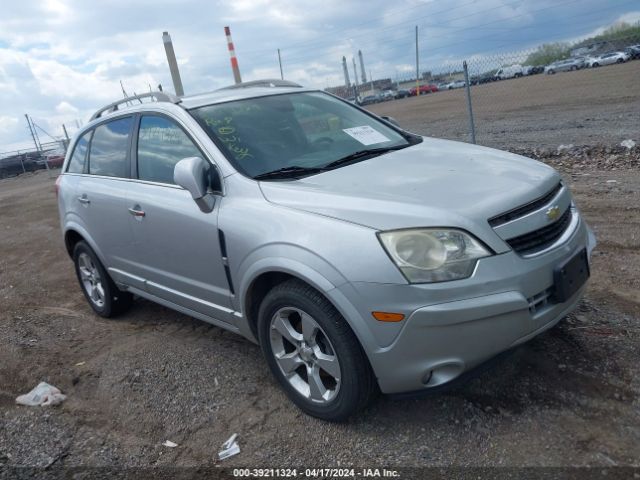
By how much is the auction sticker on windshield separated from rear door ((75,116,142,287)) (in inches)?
66.1

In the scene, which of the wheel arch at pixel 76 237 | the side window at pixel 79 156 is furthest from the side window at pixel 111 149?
the wheel arch at pixel 76 237

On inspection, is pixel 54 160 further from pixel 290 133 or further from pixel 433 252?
pixel 433 252

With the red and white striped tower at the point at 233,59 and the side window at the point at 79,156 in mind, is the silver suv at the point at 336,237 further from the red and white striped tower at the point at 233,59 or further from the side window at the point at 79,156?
the red and white striped tower at the point at 233,59

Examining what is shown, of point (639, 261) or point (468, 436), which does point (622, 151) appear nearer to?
point (639, 261)

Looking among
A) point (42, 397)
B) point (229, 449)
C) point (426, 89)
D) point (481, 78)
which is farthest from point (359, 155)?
point (426, 89)

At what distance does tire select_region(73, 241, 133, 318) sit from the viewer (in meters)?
4.83

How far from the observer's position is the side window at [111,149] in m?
4.30

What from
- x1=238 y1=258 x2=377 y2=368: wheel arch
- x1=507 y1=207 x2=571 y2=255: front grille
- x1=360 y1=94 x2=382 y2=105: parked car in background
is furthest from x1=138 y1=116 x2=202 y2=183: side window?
x1=360 y1=94 x2=382 y2=105: parked car in background

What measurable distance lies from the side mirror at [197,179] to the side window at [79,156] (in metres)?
2.19

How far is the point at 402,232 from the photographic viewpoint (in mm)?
2557

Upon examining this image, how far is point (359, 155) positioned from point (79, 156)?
2.88m

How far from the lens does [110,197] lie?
4289 mm

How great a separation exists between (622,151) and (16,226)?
10.8m

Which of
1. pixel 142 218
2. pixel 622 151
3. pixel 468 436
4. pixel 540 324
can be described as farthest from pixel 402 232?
pixel 622 151
